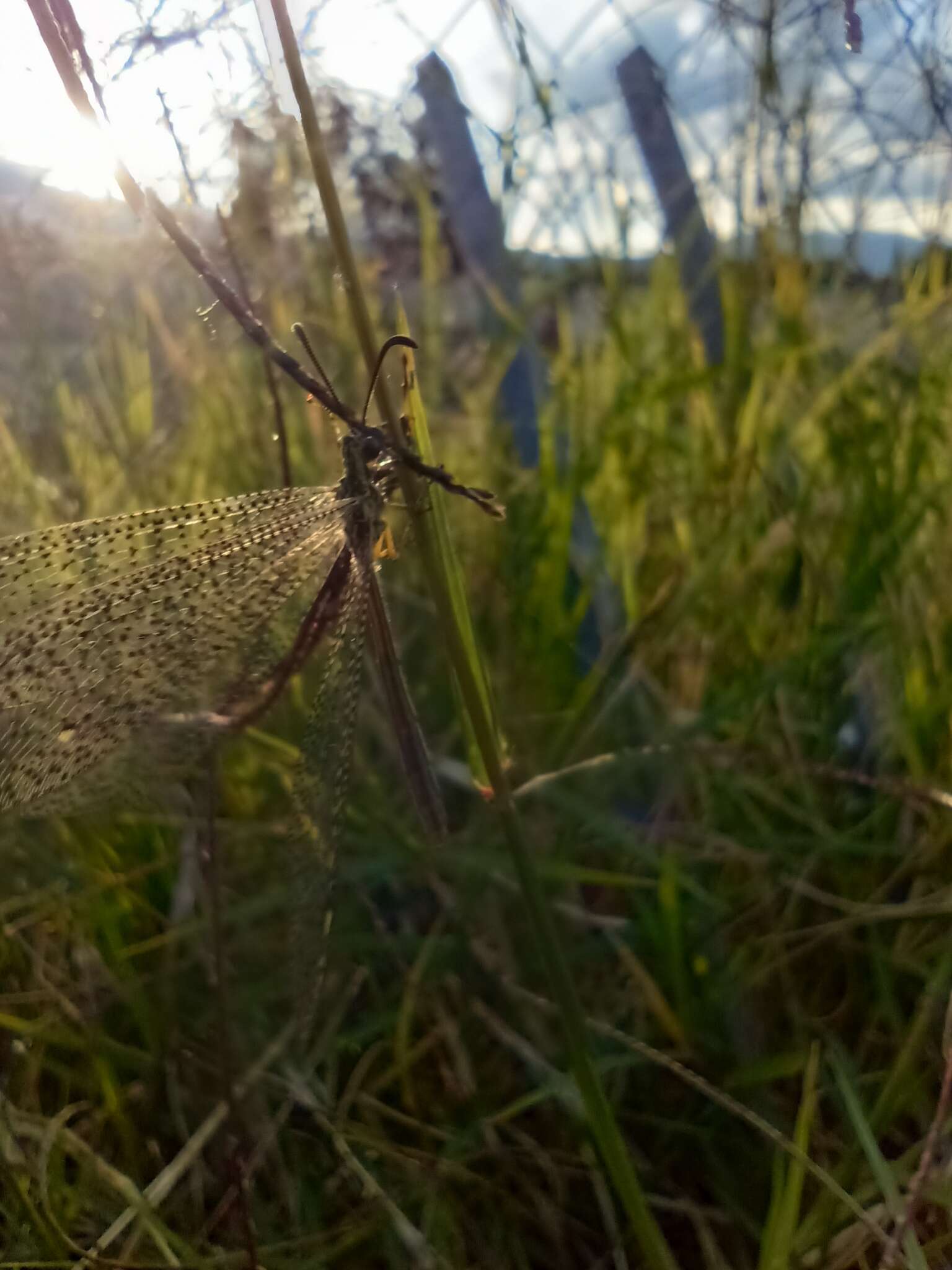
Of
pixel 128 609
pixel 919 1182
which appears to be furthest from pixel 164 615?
pixel 919 1182

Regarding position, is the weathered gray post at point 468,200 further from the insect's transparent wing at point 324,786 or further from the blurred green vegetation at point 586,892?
the insect's transparent wing at point 324,786

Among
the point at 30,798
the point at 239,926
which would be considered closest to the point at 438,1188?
the point at 239,926

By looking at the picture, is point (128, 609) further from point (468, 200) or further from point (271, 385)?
point (468, 200)

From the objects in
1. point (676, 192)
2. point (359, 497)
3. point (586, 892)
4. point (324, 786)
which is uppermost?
point (676, 192)

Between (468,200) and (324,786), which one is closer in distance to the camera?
(324,786)

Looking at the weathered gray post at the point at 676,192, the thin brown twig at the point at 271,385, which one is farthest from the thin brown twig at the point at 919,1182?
the weathered gray post at the point at 676,192

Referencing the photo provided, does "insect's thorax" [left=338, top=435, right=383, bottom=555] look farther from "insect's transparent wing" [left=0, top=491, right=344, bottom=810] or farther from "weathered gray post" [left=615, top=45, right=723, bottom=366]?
"weathered gray post" [left=615, top=45, right=723, bottom=366]

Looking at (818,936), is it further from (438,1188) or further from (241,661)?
(241,661)

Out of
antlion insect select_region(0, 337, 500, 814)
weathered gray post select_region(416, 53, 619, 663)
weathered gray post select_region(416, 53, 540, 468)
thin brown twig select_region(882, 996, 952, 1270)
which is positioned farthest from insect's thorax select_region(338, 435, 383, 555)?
weathered gray post select_region(416, 53, 540, 468)
